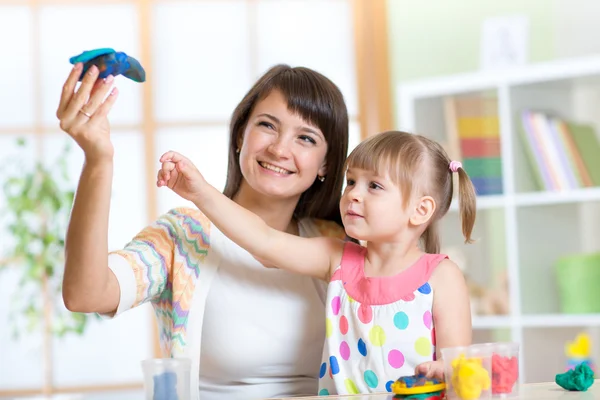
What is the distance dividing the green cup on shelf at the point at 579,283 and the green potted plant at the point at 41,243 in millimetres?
2312

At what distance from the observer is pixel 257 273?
1816mm

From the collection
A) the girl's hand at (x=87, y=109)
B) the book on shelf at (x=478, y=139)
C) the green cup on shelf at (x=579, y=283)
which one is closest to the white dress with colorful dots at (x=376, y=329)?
the girl's hand at (x=87, y=109)

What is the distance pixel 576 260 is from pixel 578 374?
90.3 inches

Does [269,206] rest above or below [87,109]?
below

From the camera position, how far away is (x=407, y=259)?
5.37ft

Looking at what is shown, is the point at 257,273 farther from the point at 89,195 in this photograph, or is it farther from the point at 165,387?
the point at 165,387

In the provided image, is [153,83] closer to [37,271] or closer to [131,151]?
[131,151]

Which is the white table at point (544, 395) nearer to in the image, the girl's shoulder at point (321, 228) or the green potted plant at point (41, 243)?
the girl's shoulder at point (321, 228)

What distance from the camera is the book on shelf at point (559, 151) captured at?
11.5 ft

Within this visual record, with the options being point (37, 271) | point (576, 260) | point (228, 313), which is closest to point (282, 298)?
point (228, 313)

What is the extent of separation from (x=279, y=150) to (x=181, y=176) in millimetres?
281

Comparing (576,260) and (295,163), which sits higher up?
(295,163)

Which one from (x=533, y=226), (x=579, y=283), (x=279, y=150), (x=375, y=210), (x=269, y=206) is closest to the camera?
(x=375, y=210)

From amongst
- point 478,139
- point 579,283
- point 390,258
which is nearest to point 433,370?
point 390,258
